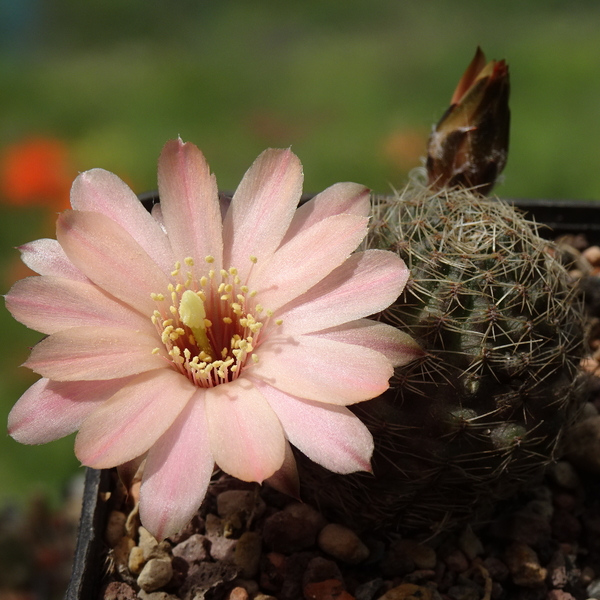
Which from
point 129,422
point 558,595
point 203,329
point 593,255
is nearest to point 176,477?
point 129,422

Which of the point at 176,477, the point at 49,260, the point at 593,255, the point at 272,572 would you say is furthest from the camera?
the point at 593,255

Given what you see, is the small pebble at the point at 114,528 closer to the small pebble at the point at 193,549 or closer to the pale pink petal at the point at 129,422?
the small pebble at the point at 193,549

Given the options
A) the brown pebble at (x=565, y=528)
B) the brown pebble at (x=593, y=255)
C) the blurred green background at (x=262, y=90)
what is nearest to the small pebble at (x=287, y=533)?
the brown pebble at (x=565, y=528)

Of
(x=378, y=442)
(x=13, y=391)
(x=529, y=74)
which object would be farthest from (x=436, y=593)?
(x=529, y=74)

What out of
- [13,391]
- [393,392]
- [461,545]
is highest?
[393,392]

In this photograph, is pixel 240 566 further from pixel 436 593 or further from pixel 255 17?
pixel 255 17

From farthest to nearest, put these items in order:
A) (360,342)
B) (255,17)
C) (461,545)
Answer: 1. (255,17)
2. (461,545)
3. (360,342)

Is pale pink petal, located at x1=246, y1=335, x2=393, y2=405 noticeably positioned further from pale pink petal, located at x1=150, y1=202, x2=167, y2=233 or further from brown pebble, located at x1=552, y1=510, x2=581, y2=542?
brown pebble, located at x1=552, y1=510, x2=581, y2=542

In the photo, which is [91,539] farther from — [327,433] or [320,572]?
[327,433]
